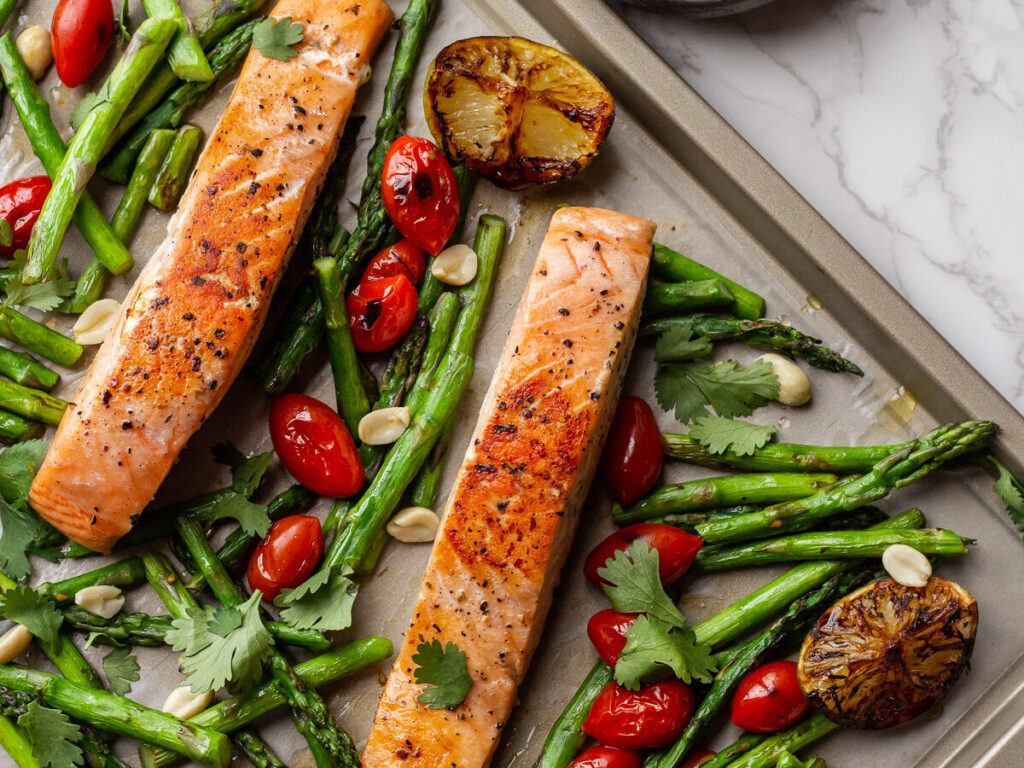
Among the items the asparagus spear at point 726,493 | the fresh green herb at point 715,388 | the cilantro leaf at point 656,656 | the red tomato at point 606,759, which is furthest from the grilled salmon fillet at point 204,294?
the red tomato at point 606,759

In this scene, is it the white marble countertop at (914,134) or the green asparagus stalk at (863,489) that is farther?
the white marble countertop at (914,134)

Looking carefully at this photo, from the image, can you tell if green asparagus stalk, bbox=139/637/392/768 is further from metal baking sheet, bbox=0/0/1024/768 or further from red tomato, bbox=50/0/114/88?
red tomato, bbox=50/0/114/88

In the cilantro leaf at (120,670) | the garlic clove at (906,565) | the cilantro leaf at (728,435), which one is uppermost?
the cilantro leaf at (728,435)

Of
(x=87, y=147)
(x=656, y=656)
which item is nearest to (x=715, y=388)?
(x=656, y=656)

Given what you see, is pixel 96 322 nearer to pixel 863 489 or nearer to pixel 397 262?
pixel 397 262

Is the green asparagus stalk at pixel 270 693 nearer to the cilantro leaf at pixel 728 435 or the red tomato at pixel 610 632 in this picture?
the red tomato at pixel 610 632

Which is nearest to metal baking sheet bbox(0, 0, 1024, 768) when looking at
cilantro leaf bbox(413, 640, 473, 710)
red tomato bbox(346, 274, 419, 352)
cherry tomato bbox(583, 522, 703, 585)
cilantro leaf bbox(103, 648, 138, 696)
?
cilantro leaf bbox(103, 648, 138, 696)
